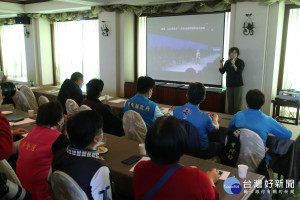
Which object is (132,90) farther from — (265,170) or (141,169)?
(141,169)

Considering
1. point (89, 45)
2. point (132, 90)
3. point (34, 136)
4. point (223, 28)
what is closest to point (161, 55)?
point (132, 90)

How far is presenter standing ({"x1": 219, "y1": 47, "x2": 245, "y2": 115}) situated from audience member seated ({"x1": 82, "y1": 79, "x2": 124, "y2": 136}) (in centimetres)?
257

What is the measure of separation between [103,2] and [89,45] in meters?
1.76

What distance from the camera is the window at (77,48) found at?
7.54m

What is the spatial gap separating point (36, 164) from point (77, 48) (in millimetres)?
6652

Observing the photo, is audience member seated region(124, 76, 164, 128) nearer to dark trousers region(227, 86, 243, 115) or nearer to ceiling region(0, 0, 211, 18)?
dark trousers region(227, 86, 243, 115)

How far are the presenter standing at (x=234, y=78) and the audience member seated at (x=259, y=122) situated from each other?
2465mm

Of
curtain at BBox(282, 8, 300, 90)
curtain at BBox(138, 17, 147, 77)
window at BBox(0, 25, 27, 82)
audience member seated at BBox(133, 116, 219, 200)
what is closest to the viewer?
audience member seated at BBox(133, 116, 219, 200)

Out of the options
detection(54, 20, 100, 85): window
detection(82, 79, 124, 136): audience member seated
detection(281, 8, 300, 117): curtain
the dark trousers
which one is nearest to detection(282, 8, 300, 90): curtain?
detection(281, 8, 300, 117): curtain

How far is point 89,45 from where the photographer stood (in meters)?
7.63

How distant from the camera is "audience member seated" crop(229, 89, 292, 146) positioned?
2439mm

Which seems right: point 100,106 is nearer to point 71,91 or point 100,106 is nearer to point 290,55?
point 71,91

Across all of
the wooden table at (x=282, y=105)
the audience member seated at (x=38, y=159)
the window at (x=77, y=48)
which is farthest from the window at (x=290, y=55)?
the window at (x=77, y=48)

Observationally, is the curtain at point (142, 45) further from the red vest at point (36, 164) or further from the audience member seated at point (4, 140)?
the audience member seated at point (4, 140)
